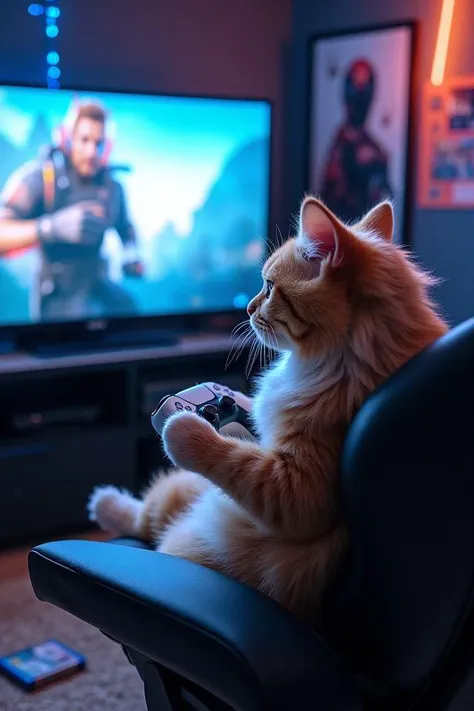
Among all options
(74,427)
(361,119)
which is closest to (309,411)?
(74,427)

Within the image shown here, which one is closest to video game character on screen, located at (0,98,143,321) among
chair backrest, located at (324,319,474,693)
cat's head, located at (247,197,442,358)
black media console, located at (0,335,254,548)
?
black media console, located at (0,335,254,548)

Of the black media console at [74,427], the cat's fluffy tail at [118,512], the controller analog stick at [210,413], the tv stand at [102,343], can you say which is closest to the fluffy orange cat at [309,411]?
the controller analog stick at [210,413]

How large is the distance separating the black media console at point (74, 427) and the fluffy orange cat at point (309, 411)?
1599 millimetres

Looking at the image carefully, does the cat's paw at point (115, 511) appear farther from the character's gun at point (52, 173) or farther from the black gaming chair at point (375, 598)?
the character's gun at point (52, 173)

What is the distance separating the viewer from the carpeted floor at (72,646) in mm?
2029

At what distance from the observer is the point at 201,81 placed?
360cm

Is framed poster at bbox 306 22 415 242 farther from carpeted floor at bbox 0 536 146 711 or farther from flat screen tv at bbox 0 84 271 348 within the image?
carpeted floor at bbox 0 536 146 711

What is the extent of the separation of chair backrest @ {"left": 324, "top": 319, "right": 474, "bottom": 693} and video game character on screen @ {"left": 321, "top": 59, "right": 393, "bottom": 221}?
263cm

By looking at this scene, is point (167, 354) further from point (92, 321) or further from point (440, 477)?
point (440, 477)

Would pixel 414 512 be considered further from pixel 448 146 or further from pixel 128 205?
pixel 448 146

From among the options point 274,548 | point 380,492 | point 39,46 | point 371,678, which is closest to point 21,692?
point 274,548

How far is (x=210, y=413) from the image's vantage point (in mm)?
1444

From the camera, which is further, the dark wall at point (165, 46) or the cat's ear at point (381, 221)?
the dark wall at point (165, 46)

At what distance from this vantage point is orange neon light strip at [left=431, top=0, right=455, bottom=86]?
3.24 metres
